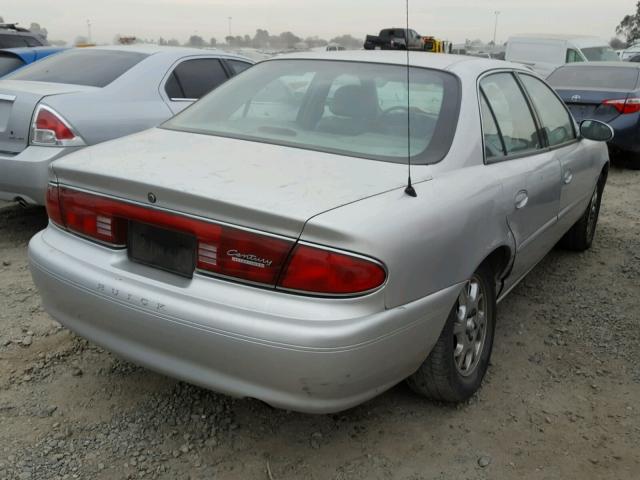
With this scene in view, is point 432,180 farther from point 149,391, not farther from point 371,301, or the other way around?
point 149,391

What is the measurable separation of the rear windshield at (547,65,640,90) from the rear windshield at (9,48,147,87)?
5.98m

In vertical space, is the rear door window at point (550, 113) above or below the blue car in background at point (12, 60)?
below

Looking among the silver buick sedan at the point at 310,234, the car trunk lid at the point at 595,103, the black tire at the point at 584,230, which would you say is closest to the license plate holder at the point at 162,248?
the silver buick sedan at the point at 310,234

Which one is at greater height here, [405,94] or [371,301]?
[405,94]

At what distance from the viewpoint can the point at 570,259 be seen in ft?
15.7

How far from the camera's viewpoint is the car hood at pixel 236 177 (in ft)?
6.55

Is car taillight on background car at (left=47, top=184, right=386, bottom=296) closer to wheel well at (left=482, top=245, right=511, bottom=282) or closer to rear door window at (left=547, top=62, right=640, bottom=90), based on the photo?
wheel well at (left=482, top=245, right=511, bottom=282)

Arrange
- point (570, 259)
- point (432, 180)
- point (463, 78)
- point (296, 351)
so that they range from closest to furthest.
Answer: point (296, 351), point (432, 180), point (463, 78), point (570, 259)

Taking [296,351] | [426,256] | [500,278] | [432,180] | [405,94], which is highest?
[405,94]

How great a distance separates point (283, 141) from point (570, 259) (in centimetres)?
302

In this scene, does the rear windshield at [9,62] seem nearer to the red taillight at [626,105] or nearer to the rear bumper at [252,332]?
the rear bumper at [252,332]

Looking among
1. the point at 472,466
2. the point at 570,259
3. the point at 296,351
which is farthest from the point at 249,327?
the point at 570,259

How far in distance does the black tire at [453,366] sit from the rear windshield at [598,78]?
21.7ft

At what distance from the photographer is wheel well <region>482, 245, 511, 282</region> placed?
2.78m
